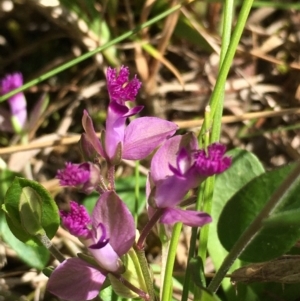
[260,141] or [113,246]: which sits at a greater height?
[260,141]

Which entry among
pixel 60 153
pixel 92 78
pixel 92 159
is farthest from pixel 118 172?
pixel 92 159

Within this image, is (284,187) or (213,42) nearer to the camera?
(284,187)

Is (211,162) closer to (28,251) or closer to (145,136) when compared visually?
(145,136)

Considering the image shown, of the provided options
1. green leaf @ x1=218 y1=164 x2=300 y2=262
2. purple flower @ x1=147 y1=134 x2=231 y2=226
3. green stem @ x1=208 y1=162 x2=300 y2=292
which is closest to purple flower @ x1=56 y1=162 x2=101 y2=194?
purple flower @ x1=147 y1=134 x2=231 y2=226

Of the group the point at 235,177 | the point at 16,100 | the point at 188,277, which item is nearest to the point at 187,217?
the point at 188,277

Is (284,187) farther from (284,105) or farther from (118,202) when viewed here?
(284,105)

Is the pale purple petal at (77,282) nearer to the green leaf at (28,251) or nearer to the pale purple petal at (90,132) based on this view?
the pale purple petal at (90,132)

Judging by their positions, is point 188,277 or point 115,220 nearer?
point 115,220

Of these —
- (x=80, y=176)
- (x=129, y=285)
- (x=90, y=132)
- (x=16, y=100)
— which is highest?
(x=16, y=100)
